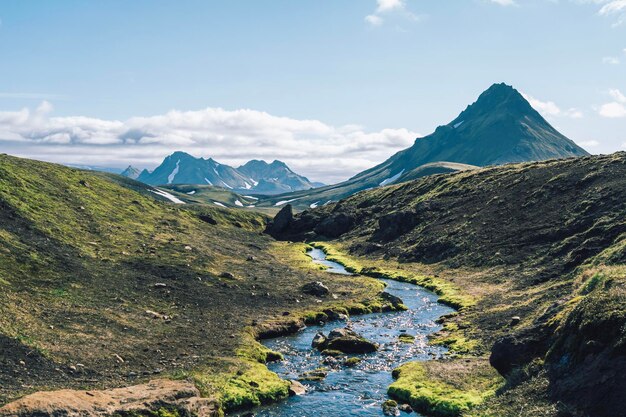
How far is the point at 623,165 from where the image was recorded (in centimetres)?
12488

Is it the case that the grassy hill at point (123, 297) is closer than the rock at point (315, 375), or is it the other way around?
the grassy hill at point (123, 297)

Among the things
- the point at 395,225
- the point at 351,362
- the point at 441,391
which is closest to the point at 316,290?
the point at 351,362

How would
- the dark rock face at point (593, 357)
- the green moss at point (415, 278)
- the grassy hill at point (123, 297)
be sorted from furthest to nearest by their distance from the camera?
the green moss at point (415, 278), the grassy hill at point (123, 297), the dark rock face at point (593, 357)

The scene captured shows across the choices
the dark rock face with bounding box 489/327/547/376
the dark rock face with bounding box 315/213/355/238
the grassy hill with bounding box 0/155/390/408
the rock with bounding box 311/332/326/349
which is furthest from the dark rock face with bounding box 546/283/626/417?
the dark rock face with bounding box 315/213/355/238

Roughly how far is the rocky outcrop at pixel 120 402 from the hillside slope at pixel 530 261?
2191cm

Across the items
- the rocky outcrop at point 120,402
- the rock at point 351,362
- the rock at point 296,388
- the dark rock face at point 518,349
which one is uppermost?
the dark rock face at point 518,349

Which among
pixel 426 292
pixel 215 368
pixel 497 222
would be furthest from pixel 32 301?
pixel 497 222

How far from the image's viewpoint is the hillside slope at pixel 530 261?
35.9 meters

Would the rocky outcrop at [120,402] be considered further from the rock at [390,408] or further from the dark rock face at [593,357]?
the dark rock face at [593,357]

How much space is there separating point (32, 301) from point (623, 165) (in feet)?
419

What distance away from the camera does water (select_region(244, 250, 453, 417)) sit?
134 ft

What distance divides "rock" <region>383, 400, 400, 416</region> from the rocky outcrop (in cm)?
1281

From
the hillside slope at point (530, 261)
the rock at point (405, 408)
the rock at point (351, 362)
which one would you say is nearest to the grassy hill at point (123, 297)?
the rock at point (351, 362)

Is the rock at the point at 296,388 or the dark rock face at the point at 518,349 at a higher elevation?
the dark rock face at the point at 518,349
